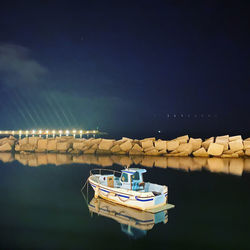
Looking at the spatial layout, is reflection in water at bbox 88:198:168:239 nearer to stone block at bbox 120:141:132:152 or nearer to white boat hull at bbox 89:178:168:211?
white boat hull at bbox 89:178:168:211

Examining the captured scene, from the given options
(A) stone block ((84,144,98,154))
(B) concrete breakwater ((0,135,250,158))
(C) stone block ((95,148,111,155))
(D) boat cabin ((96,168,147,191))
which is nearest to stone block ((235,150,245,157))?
(B) concrete breakwater ((0,135,250,158))

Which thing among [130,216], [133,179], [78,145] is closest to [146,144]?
[78,145]

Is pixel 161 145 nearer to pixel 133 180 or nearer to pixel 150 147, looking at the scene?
pixel 150 147

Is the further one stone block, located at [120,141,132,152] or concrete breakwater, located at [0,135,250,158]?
stone block, located at [120,141,132,152]

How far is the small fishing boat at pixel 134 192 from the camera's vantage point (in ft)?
34.7

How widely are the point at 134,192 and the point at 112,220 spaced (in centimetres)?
139

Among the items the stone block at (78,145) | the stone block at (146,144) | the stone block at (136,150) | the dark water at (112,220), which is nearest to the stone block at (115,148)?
the stone block at (136,150)

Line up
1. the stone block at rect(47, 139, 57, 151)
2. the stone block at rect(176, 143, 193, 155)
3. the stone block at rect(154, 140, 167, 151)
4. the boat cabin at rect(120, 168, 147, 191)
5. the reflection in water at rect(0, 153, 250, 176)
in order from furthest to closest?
the stone block at rect(47, 139, 57, 151) < the stone block at rect(154, 140, 167, 151) < the stone block at rect(176, 143, 193, 155) < the reflection in water at rect(0, 153, 250, 176) < the boat cabin at rect(120, 168, 147, 191)

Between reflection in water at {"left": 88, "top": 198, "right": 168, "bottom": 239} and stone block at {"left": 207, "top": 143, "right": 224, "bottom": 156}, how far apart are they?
1610 cm

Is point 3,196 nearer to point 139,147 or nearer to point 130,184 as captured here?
point 130,184

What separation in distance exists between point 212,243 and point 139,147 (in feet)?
62.0

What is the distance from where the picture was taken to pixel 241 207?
11.6 metres

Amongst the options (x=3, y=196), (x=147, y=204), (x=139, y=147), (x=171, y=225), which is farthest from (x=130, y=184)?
(x=139, y=147)

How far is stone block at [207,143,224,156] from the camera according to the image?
2514cm
